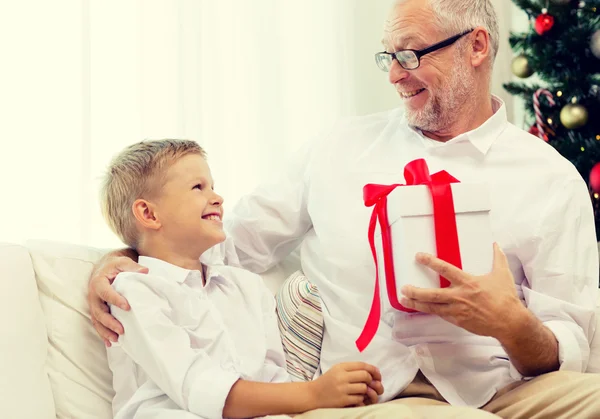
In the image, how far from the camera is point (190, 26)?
98.2 inches

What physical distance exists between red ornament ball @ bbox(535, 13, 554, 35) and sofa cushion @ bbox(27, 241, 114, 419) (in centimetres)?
191

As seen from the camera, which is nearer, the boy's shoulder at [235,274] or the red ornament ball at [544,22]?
the boy's shoulder at [235,274]

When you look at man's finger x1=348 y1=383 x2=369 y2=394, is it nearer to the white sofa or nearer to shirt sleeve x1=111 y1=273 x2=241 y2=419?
shirt sleeve x1=111 y1=273 x2=241 y2=419

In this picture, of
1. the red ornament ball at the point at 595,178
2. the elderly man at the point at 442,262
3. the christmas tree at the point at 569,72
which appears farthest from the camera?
the christmas tree at the point at 569,72

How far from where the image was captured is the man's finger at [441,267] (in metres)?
1.40

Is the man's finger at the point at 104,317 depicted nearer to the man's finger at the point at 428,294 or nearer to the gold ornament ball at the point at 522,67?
the man's finger at the point at 428,294

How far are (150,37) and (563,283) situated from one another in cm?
147

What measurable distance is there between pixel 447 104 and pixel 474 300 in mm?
636

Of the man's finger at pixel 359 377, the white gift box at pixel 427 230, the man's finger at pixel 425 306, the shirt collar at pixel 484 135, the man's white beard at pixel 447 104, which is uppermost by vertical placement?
the man's white beard at pixel 447 104

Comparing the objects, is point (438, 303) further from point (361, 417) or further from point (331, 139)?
point (331, 139)

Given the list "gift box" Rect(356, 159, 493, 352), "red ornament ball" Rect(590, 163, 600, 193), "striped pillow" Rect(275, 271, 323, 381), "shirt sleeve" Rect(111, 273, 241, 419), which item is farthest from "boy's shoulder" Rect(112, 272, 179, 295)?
"red ornament ball" Rect(590, 163, 600, 193)

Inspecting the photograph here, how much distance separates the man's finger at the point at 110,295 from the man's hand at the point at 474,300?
1.79ft

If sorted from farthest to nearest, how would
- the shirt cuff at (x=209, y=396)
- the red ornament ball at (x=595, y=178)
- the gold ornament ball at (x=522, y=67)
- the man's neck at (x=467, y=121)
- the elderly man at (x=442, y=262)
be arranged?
1. the gold ornament ball at (x=522, y=67)
2. the red ornament ball at (x=595, y=178)
3. the man's neck at (x=467, y=121)
4. the elderly man at (x=442, y=262)
5. the shirt cuff at (x=209, y=396)

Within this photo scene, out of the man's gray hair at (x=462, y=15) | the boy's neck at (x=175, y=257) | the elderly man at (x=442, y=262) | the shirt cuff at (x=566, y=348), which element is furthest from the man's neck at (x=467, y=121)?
the boy's neck at (x=175, y=257)
